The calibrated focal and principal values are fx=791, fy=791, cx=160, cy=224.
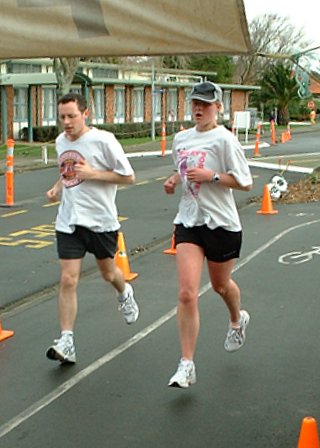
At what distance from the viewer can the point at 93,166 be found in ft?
19.2

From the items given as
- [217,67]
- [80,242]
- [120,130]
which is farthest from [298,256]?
[217,67]

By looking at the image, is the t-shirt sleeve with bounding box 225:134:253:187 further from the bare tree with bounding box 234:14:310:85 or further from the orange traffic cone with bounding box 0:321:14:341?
the bare tree with bounding box 234:14:310:85

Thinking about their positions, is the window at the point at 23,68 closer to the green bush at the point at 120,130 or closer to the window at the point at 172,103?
the green bush at the point at 120,130

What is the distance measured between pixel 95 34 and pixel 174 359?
11.7ft

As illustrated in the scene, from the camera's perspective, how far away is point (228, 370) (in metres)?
5.78

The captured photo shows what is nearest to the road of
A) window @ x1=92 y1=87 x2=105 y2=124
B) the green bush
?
the green bush

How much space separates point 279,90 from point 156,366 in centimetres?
6927

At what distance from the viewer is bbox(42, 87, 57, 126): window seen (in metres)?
44.2

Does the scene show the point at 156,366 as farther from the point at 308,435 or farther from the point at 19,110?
the point at 19,110

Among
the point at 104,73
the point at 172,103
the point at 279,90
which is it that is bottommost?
the point at 172,103

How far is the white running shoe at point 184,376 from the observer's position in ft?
17.0

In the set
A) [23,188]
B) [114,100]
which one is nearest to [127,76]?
[114,100]

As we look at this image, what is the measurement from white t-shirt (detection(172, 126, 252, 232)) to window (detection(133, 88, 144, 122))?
47.8 meters

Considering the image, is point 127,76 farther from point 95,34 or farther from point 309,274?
point 95,34
